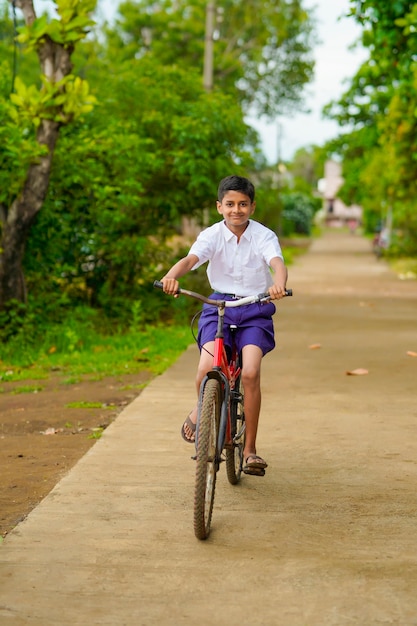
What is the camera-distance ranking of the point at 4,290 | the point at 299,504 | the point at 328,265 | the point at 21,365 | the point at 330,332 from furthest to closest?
the point at 328,265
the point at 330,332
the point at 4,290
the point at 21,365
the point at 299,504

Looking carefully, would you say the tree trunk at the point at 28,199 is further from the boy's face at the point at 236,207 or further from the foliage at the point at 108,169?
the boy's face at the point at 236,207

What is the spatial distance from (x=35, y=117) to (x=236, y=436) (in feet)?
22.8

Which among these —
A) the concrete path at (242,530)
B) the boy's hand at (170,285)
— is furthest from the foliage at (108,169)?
the boy's hand at (170,285)

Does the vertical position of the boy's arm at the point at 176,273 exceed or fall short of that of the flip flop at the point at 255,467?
it exceeds it

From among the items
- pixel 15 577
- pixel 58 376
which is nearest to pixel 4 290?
pixel 58 376

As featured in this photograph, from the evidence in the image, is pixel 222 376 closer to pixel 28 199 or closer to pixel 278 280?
pixel 278 280

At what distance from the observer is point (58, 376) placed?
37.0 feet

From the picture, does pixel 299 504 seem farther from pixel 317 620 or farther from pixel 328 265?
pixel 328 265

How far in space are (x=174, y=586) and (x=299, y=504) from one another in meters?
1.54

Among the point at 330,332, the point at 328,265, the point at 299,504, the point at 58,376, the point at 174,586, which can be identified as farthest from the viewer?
the point at 328,265

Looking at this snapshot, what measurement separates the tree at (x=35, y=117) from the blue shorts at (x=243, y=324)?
634cm

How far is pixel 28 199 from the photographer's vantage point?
1288 cm

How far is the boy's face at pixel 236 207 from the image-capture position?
20.6 feet

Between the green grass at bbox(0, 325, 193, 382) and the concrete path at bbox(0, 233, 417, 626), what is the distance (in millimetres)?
1684
